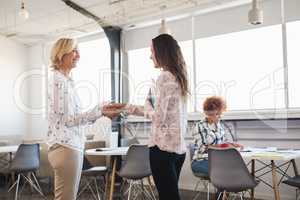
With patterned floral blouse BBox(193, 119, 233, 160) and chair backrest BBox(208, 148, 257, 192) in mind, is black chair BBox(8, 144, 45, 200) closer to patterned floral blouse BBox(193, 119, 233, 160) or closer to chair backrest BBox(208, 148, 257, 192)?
patterned floral blouse BBox(193, 119, 233, 160)

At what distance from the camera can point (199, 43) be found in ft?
20.2

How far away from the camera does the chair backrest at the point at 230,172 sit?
3.32 meters

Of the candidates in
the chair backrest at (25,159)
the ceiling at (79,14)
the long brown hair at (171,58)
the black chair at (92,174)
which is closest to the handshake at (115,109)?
the long brown hair at (171,58)

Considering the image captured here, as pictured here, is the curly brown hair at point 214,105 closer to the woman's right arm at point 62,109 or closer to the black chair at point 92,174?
the black chair at point 92,174

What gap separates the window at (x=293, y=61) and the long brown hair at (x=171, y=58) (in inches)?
138

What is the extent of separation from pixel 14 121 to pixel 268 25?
6.39 m

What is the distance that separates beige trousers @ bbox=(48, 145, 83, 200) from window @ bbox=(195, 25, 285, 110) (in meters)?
3.98

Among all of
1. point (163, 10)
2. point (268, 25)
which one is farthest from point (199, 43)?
point (268, 25)

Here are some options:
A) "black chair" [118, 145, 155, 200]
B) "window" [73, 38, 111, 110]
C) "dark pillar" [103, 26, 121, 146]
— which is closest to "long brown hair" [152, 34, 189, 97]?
"black chair" [118, 145, 155, 200]

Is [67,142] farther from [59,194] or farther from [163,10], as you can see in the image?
[163,10]

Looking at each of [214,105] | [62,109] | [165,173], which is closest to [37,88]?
[214,105]

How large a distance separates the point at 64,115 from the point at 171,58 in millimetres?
736

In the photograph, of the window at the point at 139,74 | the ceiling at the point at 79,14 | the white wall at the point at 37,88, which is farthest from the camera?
the white wall at the point at 37,88

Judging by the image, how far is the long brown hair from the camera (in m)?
2.09
